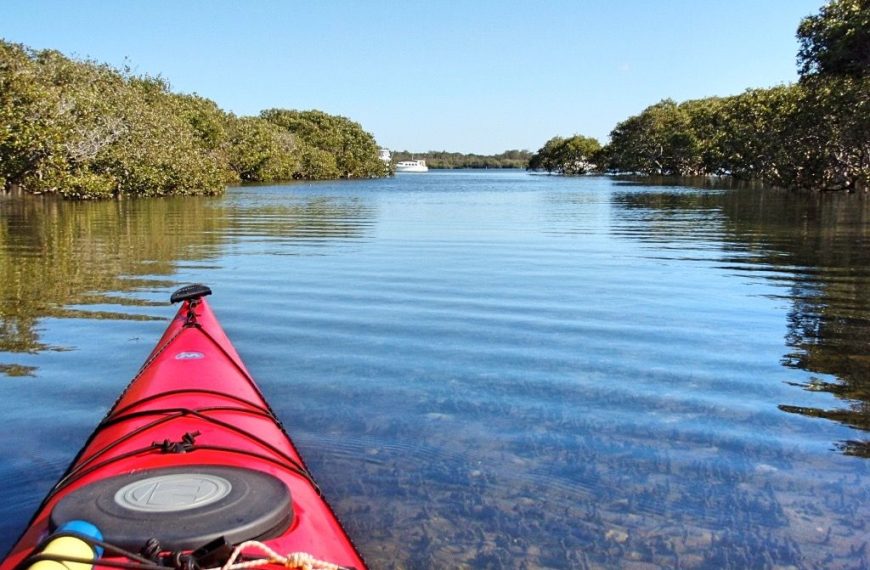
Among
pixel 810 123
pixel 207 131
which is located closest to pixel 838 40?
pixel 810 123

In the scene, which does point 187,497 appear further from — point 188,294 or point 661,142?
point 661,142

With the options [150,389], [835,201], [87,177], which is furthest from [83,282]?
[835,201]

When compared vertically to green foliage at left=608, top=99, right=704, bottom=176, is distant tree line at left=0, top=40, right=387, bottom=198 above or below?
below

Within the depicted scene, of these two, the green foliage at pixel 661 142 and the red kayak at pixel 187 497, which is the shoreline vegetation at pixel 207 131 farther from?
the red kayak at pixel 187 497

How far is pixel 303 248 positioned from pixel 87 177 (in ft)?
65.6

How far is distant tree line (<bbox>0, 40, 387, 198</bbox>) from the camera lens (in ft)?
85.8

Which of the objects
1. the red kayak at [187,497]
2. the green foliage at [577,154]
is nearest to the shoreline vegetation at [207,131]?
the red kayak at [187,497]

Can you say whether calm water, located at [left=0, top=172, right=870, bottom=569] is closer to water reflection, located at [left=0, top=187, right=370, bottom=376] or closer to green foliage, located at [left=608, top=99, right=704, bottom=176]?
water reflection, located at [left=0, top=187, right=370, bottom=376]

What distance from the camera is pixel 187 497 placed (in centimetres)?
262

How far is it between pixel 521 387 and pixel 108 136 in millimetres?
31994

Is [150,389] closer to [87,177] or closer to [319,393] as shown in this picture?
[319,393]

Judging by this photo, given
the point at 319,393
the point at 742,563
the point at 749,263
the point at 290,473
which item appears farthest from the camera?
the point at 749,263

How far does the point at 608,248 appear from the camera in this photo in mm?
16484

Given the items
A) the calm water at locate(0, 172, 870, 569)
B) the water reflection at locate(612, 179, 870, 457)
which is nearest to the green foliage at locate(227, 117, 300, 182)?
the water reflection at locate(612, 179, 870, 457)
